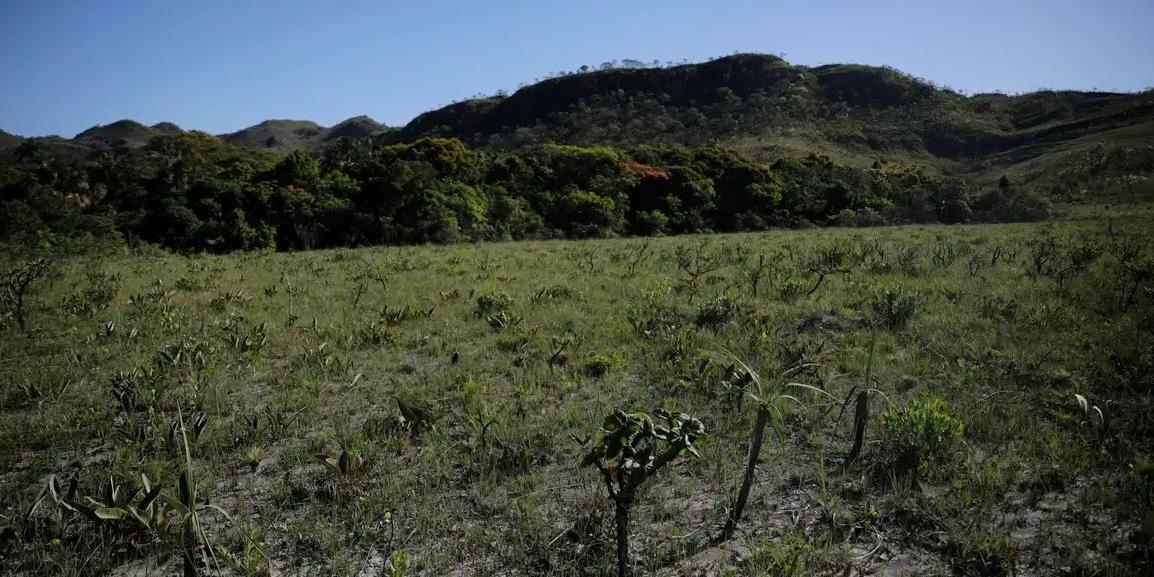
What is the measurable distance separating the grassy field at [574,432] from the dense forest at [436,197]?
19.7 meters

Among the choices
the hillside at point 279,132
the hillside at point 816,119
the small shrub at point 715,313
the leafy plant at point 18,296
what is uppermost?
the hillside at point 279,132

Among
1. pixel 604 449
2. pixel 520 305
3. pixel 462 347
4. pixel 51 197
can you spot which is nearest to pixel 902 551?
pixel 604 449

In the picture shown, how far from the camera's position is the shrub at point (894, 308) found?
7168mm

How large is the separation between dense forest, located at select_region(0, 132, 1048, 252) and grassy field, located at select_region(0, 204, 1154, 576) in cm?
1973

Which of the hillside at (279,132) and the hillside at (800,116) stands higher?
the hillside at (279,132)

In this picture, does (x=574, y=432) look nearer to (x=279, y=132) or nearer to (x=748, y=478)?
(x=748, y=478)

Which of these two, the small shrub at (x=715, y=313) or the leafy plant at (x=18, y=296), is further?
the leafy plant at (x=18, y=296)

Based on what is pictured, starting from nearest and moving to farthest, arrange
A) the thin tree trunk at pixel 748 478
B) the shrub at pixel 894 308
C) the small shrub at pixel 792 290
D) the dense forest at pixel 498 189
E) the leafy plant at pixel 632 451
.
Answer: the leafy plant at pixel 632 451 → the thin tree trunk at pixel 748 478 → the shrub at pixel 894 308 → the small shrub at pixel 792 290 → the dense forest at pixel 498 189

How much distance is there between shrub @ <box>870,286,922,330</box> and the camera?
717 cm

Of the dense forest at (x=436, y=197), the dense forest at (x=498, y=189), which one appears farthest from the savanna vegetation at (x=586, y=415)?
the dense forest at (x=498, y=189)

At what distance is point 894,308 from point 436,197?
2454cm

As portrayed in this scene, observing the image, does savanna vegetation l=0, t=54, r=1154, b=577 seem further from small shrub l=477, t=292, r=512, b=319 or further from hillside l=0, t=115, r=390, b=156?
hillside l=0, t=115, r=390, b=156

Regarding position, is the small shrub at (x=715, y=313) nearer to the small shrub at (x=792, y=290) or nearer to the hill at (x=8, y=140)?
the small shrub at (x=792, y=290)

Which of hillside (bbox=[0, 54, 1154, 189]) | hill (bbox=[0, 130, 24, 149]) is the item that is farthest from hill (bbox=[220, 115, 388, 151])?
hillside (bbox=[0, 54, 1154, 189])
